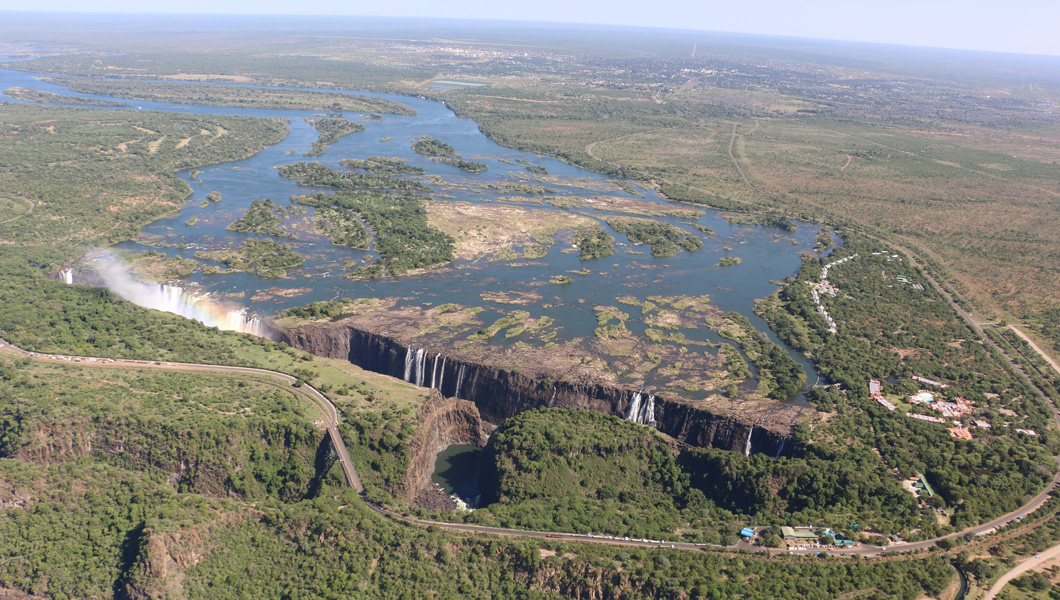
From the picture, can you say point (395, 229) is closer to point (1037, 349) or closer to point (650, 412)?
point (650, 412)

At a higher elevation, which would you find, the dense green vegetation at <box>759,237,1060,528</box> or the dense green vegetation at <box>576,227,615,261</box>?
the dense green vegetation at <box>576,227,615,261</box>

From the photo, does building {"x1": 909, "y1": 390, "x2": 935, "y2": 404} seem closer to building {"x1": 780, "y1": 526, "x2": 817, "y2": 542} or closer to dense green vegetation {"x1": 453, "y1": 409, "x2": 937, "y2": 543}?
dense green vegetation {"x1": 453, "y1": 409, "x2": 937, "y2": 543}

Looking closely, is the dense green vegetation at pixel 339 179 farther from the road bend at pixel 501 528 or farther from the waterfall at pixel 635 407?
the waterfall at pixel 635 407

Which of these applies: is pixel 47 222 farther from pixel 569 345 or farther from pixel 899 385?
pixel 899 385

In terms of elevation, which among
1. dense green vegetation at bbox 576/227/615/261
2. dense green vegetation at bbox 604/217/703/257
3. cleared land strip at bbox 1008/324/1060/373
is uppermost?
dense green vegetation at bbox 604/217/703/257

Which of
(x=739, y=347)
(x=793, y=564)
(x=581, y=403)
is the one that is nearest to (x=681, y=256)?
(x=739, y=347)

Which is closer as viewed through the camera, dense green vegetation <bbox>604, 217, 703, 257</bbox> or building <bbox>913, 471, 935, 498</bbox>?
building <bbox>913, 471, 935, 498</bbox>

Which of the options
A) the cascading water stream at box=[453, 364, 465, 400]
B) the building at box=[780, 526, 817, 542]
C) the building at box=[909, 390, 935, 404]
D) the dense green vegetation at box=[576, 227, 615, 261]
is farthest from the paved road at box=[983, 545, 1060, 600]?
the dense green vegetation at box=[576, 227, 615, 261]

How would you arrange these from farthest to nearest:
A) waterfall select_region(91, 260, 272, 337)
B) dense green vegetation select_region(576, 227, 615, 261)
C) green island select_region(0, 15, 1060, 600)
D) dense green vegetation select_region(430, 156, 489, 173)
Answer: dense green vegetation select_region(430, 156, 489, 173) < dense green vegetation select_region(576, 227, 615, 261) < waterfall select_region(91, 260, 272, 337) < green island select_region(0, 15, 1060, 600)
